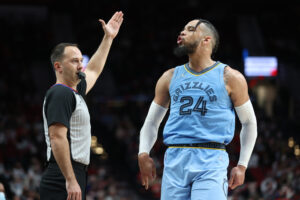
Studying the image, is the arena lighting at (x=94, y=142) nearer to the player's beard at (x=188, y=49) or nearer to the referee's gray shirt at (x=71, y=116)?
the referee's gray shirt at (x=71, y=116)

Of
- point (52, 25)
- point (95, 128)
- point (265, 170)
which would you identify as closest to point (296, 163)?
point (265, 170)

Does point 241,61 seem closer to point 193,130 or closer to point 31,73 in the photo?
point 31,73

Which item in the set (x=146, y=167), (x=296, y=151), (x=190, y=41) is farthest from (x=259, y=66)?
(x=146, y=167)

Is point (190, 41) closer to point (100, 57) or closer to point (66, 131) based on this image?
point (100, 57)

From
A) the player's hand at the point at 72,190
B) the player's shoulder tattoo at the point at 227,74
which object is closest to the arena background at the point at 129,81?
the player's hand at the point at 72,190

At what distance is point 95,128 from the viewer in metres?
19.2

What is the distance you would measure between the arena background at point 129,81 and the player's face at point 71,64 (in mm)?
8227

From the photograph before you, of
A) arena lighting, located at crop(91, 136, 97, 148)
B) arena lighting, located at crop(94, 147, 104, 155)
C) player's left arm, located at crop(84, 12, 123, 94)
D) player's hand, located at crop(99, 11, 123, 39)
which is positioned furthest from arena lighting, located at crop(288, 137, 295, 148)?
player's left arm, located at crop(84, 12, 123, 94)

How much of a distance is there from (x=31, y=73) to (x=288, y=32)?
12.7 meters

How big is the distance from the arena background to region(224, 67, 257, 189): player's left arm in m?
8.64

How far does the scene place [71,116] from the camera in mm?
4250

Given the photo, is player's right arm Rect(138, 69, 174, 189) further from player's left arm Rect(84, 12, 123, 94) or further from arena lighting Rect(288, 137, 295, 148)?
arena lighting Rect(288, 137, 295, 148)

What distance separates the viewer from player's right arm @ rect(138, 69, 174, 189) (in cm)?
441

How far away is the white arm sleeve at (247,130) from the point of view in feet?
14.0
